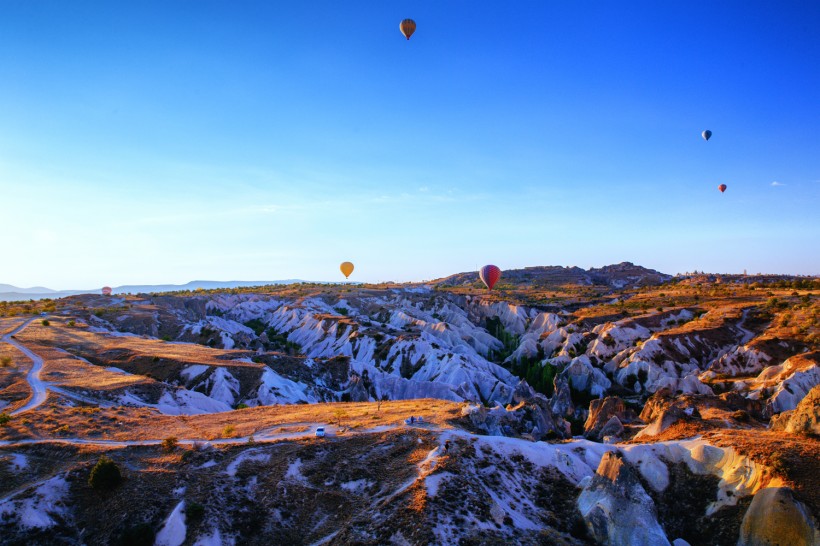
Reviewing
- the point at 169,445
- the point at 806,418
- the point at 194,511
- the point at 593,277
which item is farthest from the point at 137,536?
the point at 593,277

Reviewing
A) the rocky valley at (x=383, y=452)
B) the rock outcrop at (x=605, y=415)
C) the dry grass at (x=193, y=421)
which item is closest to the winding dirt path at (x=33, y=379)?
the rocky valley at (x=383, y=452)

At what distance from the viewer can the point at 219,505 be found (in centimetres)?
1702

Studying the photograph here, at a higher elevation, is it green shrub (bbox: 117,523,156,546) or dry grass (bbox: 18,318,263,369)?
dry grass (bbox: 18,318,263,369)

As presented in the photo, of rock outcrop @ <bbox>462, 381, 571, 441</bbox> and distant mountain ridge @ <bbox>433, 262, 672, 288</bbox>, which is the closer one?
rock outcrop @ <bbox>462, 381, 571, 441</bbox>

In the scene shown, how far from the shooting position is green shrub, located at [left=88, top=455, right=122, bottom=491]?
17406 millimetres

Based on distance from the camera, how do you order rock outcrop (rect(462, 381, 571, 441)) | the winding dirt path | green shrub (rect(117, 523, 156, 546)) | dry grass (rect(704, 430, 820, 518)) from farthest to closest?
the winding dirt path < rock outcrop (rect(462, 381, 571, 441)) < green shrub (rect(117, 523, 156, 546)) < dry grass (rect(704, 430, 820, 518))

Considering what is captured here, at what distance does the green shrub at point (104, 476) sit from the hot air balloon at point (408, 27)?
4256 cm

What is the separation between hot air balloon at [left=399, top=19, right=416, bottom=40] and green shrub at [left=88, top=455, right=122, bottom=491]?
140 ft

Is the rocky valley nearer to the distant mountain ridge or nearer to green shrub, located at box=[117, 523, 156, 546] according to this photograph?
green shrub, located at box=[117, 523, 156, 546]

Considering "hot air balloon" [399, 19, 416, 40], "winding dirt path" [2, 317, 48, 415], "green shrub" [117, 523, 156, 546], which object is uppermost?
"hot air balloon" [399, 19, 416, 40]

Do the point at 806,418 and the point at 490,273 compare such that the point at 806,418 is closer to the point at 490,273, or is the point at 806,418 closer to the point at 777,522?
the point at 777,522

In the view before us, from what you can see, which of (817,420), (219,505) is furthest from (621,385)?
(219,505)

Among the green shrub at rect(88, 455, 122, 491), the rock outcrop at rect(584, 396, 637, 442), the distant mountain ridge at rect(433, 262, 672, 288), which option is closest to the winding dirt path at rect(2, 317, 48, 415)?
the green shrub at rect(88, 455, 122, 491)

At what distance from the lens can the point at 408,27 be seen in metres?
43.7
